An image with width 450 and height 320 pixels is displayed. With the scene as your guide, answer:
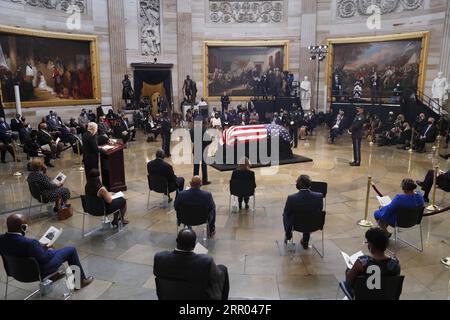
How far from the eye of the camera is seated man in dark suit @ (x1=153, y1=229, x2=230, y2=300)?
3.40 m

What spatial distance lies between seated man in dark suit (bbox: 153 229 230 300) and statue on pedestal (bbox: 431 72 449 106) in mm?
17114

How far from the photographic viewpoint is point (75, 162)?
12.4 metres

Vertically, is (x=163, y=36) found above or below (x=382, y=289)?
above

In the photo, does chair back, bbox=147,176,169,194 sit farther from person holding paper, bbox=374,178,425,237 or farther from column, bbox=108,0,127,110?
column, bbox=108,0,127,110

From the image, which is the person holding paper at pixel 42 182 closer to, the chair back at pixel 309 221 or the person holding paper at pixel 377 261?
the chair back at pixel 309 221

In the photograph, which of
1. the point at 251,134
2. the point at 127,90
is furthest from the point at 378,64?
the point at 127,90

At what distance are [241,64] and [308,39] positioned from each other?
413 centimetres

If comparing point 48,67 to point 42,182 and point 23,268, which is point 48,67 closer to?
point 42,182

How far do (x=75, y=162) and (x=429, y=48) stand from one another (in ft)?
54.5

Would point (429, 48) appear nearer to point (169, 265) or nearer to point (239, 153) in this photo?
point (239, 153)

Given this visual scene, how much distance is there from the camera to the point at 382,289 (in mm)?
3541

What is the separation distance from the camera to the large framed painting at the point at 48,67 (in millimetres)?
16109

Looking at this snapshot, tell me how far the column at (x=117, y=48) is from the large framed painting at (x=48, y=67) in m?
0.97
